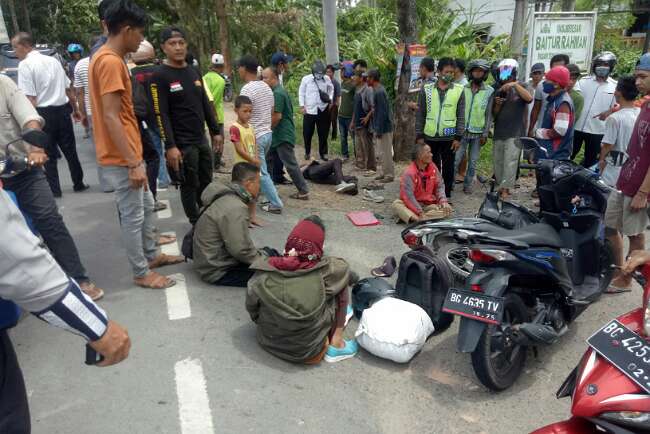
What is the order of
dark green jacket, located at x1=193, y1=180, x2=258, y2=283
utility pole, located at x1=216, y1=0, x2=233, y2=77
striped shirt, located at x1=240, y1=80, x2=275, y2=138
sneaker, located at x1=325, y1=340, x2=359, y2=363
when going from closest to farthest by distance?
sneaker, located at x1=325, y1=340, x2=359, y2=363 < dark green jacket, located at x1=193, y1=180, x2=258, y2=283 < striped shirt, located at x1=240, y1=80, x2=275, y2=138 < utility pole, located at x1=216, y1=0, x2=233, y2=77

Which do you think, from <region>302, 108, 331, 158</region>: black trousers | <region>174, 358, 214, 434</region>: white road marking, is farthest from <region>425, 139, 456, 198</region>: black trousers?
<region>174, 358, 214, 434</region>: white road marking

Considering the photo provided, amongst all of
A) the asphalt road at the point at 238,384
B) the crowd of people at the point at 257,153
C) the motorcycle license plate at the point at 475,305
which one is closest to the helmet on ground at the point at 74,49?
the crowd of people at the point at 257,153

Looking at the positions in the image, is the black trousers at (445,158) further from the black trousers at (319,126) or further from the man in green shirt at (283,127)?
the black trousers at (319,126)

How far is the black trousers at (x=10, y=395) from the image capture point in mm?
1707

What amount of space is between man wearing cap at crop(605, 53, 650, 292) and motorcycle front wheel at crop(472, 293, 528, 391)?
142cm

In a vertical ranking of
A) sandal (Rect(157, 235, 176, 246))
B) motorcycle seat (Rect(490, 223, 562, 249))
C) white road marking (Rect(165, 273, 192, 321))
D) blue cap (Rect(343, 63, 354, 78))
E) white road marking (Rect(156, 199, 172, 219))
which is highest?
blue cap (Rect(343, 63, 354, 78))

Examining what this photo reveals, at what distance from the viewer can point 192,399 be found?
9.34ft

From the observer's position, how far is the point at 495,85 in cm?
691

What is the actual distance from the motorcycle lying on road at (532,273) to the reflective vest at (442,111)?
248 cm

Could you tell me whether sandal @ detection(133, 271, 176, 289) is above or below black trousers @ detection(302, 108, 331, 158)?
below

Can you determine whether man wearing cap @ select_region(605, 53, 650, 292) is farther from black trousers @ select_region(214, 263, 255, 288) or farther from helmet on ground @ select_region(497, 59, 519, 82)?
black trousers @ select_region(214, 263, 255, 288)

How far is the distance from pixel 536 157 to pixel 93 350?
11.5 feet

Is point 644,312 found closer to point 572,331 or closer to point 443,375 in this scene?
point 443,375

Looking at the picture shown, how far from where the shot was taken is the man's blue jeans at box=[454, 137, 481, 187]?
6824 mm
